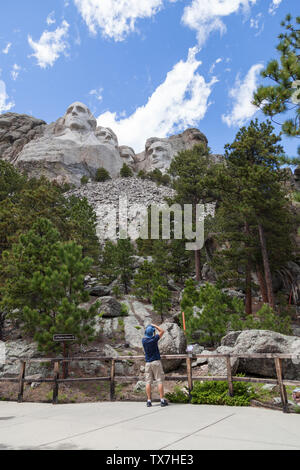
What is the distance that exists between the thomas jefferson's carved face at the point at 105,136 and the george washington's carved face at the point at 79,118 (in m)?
2.13

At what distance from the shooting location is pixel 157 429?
469 cm

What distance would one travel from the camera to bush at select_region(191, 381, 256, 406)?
22.2 ft

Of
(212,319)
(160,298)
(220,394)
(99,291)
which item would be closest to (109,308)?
(160,298)

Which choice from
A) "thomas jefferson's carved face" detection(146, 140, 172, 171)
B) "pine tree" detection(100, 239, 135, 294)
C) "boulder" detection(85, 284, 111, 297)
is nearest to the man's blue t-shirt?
"boulder" detection(85, 284, 111, 297)

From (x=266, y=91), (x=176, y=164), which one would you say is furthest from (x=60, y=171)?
(x=266, y=91)

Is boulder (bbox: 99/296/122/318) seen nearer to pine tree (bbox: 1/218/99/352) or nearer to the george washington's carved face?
pine tree (bbox: 1/218/99/352)

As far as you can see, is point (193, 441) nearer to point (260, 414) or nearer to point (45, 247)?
point (260, 414)

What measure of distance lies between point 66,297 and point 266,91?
9.91m

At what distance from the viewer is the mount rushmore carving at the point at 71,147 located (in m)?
80.6

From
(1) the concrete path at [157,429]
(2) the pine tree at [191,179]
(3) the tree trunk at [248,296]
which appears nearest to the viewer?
(1) the concrete path at [157,429]

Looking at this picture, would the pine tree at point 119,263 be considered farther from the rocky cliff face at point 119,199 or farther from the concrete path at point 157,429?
the concrete path at point 157,429

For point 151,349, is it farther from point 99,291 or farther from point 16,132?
point 16,132

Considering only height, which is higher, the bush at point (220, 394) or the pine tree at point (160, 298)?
the pine tree at point (160, 298)

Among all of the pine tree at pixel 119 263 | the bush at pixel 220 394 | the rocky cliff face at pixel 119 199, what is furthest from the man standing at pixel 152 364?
the rocky cliff face at pixel 119 199
